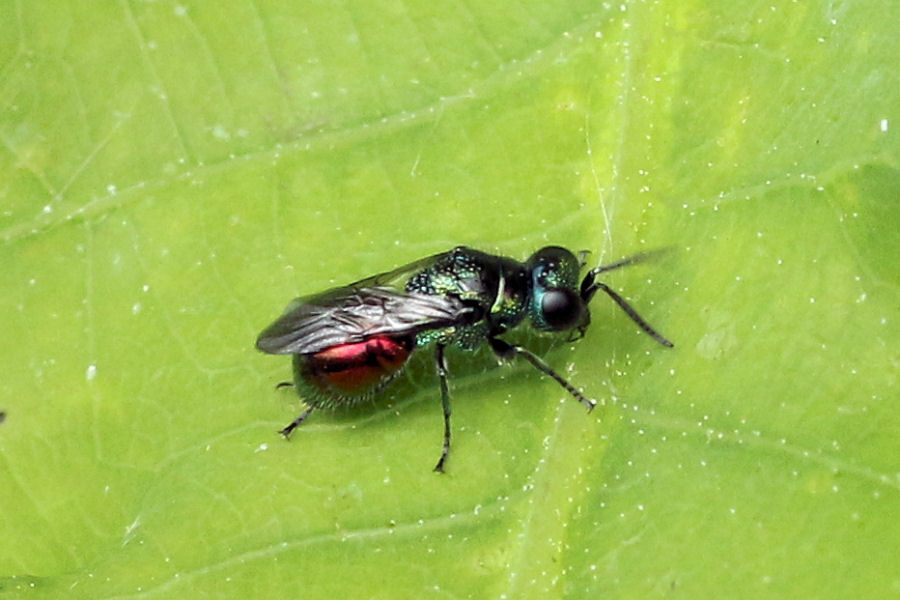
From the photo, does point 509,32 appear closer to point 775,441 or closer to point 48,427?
point 775,441

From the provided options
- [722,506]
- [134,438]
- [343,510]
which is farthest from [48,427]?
[722,506]

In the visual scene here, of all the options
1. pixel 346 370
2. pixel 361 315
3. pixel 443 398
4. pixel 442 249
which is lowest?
pixel 443 398

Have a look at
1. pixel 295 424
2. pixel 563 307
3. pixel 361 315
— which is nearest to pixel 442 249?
pixel 361 315

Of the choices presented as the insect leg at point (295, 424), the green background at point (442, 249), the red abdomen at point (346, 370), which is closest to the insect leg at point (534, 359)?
the green background at point (442, 249)

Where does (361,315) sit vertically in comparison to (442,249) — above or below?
below

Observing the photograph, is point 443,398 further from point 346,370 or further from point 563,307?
point 563,307

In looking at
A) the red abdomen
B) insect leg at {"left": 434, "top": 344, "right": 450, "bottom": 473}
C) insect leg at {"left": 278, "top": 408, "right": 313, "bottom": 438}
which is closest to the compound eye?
insect leg at {"left": 434, "top": 344, "right": 450, "bottom": 473}
